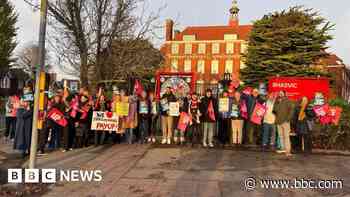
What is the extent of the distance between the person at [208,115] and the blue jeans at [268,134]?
1.72 metres

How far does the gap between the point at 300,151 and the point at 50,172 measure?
8.15 m

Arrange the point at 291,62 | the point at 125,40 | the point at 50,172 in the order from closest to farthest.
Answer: the point at 50,172 < the point at 125,40 < the point at 291,62

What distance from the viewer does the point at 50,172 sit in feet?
26.3

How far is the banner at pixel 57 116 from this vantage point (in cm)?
1134

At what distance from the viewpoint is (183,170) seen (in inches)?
347

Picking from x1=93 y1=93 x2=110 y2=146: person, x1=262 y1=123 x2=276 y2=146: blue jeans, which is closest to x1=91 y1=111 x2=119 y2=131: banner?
x1=93 y1=93 x2=110 y2=146: person

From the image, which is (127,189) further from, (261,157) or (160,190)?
(261,157)

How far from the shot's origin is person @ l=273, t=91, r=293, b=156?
11164 millimetres

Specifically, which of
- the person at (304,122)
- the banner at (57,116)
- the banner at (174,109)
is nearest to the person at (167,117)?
the banner at (174,109)

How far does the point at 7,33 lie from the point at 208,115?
35.2 m

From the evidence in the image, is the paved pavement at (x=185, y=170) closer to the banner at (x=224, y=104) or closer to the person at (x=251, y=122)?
the person at (x=251, y=122)

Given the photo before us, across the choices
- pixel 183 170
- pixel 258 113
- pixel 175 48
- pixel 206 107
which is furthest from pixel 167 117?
pixel 175 48

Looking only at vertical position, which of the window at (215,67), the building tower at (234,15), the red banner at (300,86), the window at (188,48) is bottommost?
the red banner at (300,86)

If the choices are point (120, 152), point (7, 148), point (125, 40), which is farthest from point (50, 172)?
point (125, 40)
